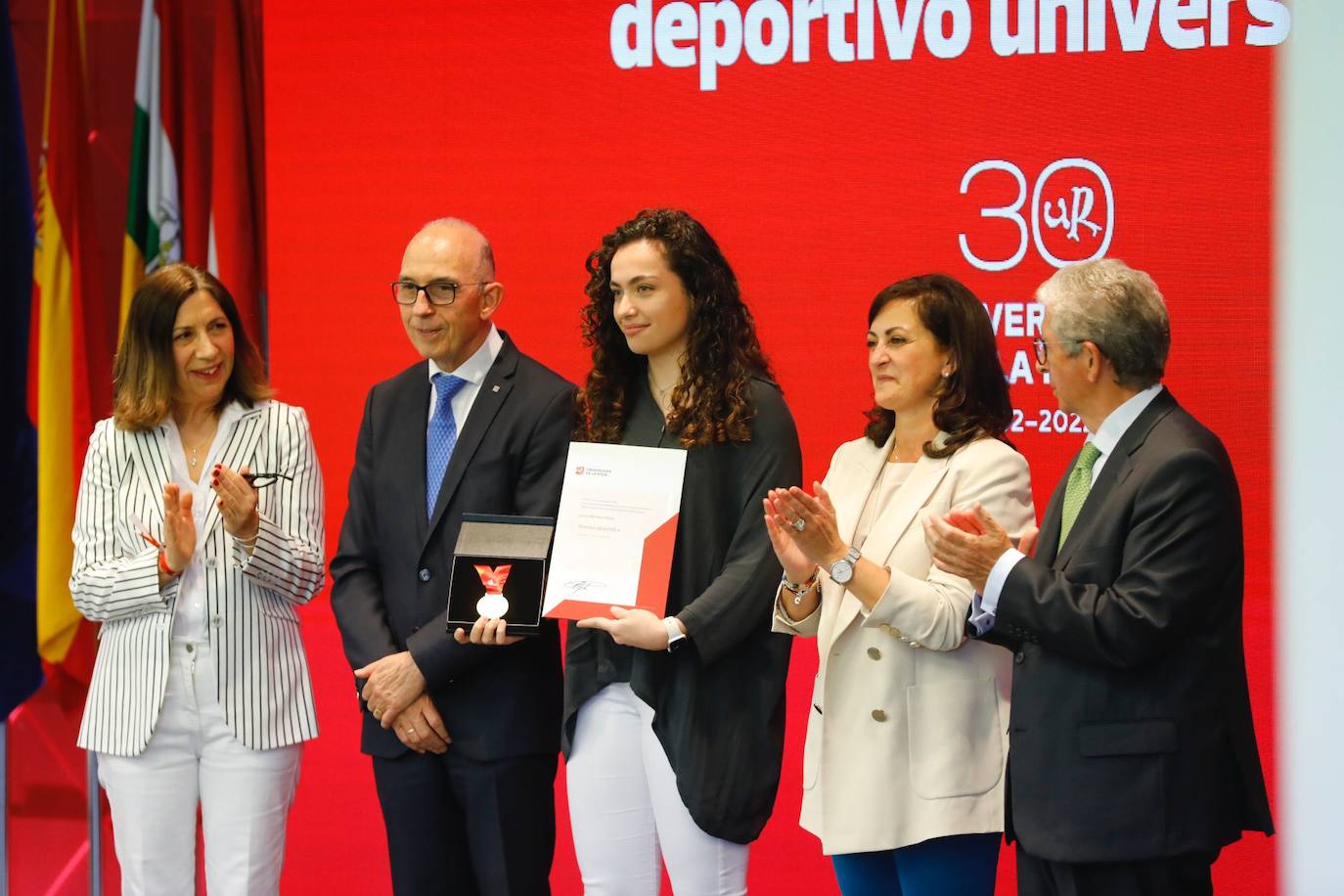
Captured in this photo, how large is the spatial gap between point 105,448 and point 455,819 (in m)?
1.16

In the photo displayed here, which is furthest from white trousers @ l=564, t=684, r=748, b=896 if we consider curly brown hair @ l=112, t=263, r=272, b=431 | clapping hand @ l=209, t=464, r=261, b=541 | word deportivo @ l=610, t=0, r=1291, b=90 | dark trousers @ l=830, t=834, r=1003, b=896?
word deportivo @ l=610, t=0, r=1291, b=90

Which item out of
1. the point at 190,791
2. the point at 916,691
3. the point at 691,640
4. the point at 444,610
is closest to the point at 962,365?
the point at 916,691

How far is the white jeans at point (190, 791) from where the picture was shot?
3.23 metres

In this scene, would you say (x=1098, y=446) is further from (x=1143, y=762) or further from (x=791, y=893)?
(x=791, y=893)

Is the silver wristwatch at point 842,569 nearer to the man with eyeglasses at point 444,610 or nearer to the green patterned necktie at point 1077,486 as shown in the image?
the green patterned necktie at point 1077,486

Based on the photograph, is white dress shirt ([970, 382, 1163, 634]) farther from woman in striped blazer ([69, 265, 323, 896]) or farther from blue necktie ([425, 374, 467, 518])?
woman in striped blazer ([69, 265, 323, 896])

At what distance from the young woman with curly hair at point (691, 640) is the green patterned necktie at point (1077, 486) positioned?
0.56 meters

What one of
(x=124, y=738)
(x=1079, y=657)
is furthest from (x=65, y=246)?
(x=1079, y=657)

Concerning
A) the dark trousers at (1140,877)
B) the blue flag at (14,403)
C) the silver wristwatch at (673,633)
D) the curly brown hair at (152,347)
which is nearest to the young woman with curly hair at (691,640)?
the silver wristwatch at (673,633)

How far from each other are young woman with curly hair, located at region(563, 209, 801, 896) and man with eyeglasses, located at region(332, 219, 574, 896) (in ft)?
0.56

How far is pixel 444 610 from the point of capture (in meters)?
3.12

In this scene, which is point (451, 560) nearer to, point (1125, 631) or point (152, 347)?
point (152, 347)

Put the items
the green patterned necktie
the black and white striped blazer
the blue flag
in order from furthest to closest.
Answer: the blue flag
the black and white striped blazer
the green patterned necktie

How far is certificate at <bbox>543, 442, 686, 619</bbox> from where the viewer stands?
2.92m
